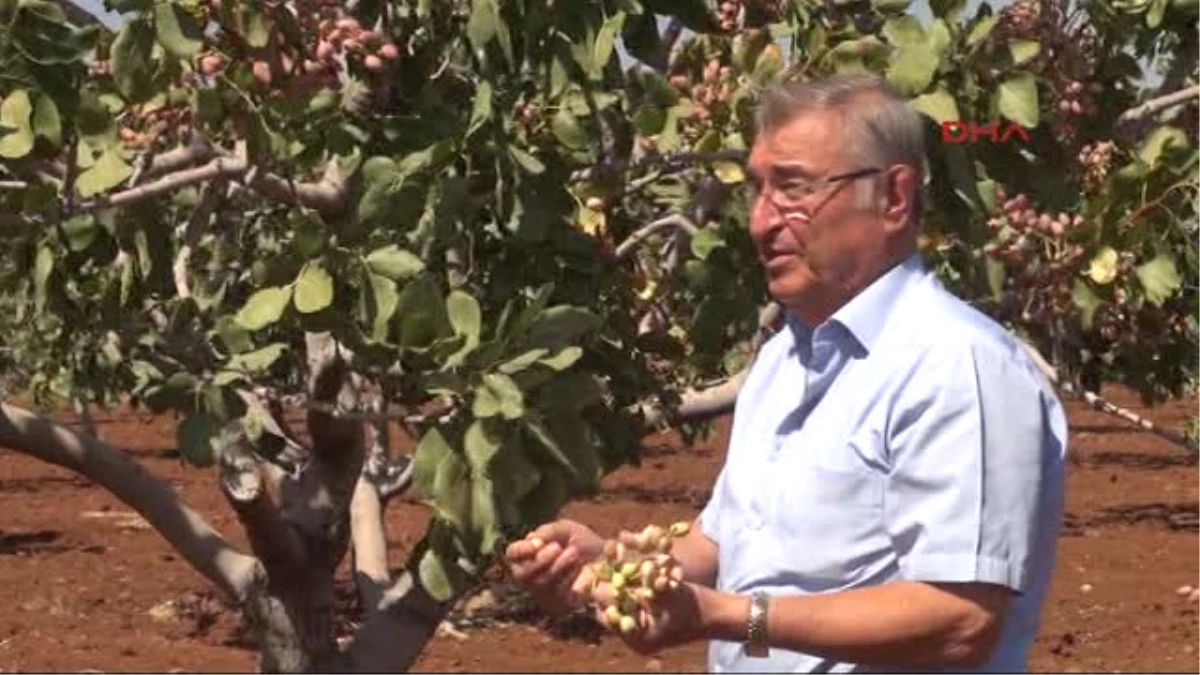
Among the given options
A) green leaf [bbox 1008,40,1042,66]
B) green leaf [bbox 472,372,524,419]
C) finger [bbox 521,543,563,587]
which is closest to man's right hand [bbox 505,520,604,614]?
finger [bbox 521,543,563,587]

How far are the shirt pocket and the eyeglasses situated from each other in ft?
1.08

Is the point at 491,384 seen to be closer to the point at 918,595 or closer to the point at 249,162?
the point at 249,162

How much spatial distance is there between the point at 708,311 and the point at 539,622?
530 centimetres

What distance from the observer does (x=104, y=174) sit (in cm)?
497

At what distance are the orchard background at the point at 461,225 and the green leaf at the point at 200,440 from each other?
10 mm

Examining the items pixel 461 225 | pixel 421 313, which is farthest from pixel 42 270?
pixel 421 313

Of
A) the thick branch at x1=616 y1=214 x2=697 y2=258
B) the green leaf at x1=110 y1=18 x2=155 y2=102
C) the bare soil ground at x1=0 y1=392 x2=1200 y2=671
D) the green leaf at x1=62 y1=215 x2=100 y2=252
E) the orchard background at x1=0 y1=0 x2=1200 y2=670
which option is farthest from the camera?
the bare soil ground at x1=0 y1=392 x2=1200 y2=671

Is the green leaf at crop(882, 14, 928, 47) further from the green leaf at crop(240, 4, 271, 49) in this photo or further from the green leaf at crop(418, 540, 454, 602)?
the green leaf at crop(418, 540, 454, 602)

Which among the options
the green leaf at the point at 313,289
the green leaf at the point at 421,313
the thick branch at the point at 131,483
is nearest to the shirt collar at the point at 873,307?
the green leaf at the point at 421,313

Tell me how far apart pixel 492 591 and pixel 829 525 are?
27.1 feet

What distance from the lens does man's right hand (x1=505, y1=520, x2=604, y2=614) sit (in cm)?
326

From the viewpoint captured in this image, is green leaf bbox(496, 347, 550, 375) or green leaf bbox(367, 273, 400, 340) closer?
green leaf bbox(496, 347, 550, 375)

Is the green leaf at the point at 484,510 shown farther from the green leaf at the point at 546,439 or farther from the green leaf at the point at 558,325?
the green leaf at the point at 558,325

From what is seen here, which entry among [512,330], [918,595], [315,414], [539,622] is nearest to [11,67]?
[512,330]
